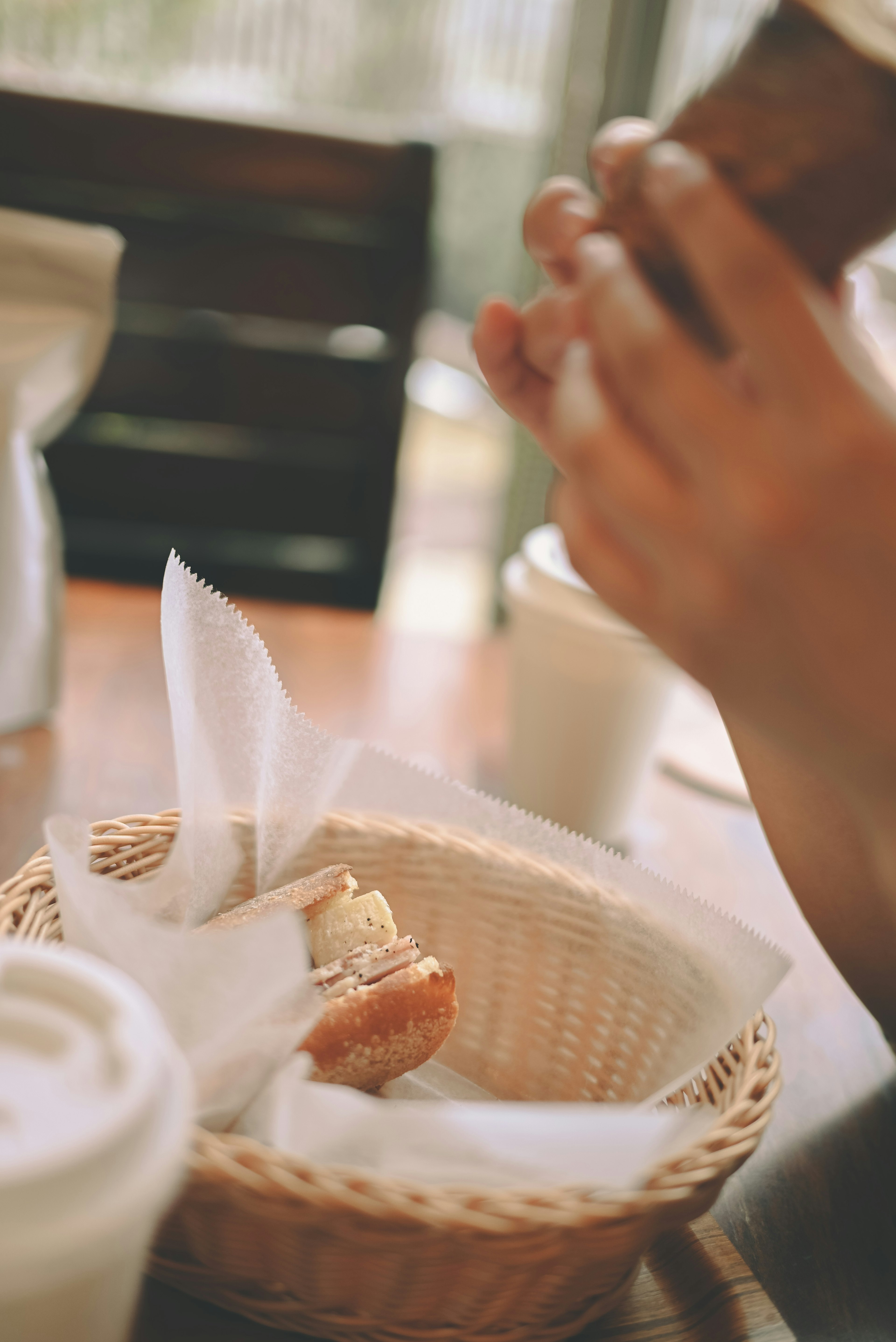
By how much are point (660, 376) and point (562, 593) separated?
2.35ft

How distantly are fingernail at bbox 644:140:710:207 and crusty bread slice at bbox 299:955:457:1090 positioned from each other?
14.7 inches

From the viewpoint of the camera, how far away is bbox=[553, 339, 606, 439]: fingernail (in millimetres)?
334

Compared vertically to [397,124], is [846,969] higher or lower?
lower

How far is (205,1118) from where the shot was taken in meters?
0.46

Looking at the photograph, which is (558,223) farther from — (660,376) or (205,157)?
(205,157)

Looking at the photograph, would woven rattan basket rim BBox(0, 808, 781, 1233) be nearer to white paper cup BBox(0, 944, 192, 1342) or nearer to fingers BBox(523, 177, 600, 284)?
white paper cup BBox(0, 944, 192, 1342)

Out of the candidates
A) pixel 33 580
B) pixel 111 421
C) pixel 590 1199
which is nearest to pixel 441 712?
pixel 33 580

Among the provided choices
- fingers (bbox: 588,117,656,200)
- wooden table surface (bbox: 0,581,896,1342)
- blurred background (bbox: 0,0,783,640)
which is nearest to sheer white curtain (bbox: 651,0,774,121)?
blurred background (bbox: 0,0,783,640)

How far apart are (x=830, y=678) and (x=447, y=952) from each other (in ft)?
1.45

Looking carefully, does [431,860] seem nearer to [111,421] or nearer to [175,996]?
[175,996]

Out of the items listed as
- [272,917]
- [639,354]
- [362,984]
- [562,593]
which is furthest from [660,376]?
[562,593]

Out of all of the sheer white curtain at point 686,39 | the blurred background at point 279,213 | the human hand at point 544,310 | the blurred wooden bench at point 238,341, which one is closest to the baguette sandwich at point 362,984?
the human hand at point 544,310

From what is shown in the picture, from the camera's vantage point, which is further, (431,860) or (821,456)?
(431,860)

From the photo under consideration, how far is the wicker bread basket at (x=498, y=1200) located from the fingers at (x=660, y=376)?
0.88 feet
